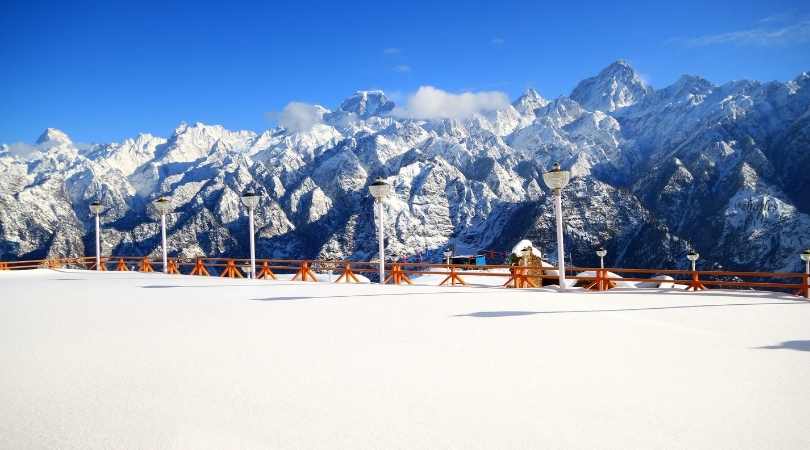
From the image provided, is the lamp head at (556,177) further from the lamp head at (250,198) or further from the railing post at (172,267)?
the railing post at (172,267)

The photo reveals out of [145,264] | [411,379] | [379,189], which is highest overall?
[379,189]

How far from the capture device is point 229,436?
5.69 meters

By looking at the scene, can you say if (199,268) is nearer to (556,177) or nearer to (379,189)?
(379,189)

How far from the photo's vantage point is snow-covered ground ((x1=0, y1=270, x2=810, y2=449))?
224 inches

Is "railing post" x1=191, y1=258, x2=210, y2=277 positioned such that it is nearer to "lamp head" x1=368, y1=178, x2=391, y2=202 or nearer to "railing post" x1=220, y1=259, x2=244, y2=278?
"railing post" x1=220, y1=259, x2=244, y2=278

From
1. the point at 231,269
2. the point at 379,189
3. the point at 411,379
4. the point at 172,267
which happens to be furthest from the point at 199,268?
the point at 411,379

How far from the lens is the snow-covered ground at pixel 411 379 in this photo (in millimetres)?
5699

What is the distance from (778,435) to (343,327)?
302 inches

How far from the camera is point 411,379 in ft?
24.4

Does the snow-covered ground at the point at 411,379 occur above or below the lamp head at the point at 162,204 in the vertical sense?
below

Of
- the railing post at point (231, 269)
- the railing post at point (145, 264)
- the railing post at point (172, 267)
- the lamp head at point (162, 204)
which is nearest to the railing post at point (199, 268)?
the railing post at point (172, 267)

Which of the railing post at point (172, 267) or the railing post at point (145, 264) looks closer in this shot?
the railing post at point (172, 267)

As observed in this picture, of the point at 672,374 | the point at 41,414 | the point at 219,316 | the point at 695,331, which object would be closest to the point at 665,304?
the point at 695,331

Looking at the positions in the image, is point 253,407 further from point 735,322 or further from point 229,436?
point 735,322
